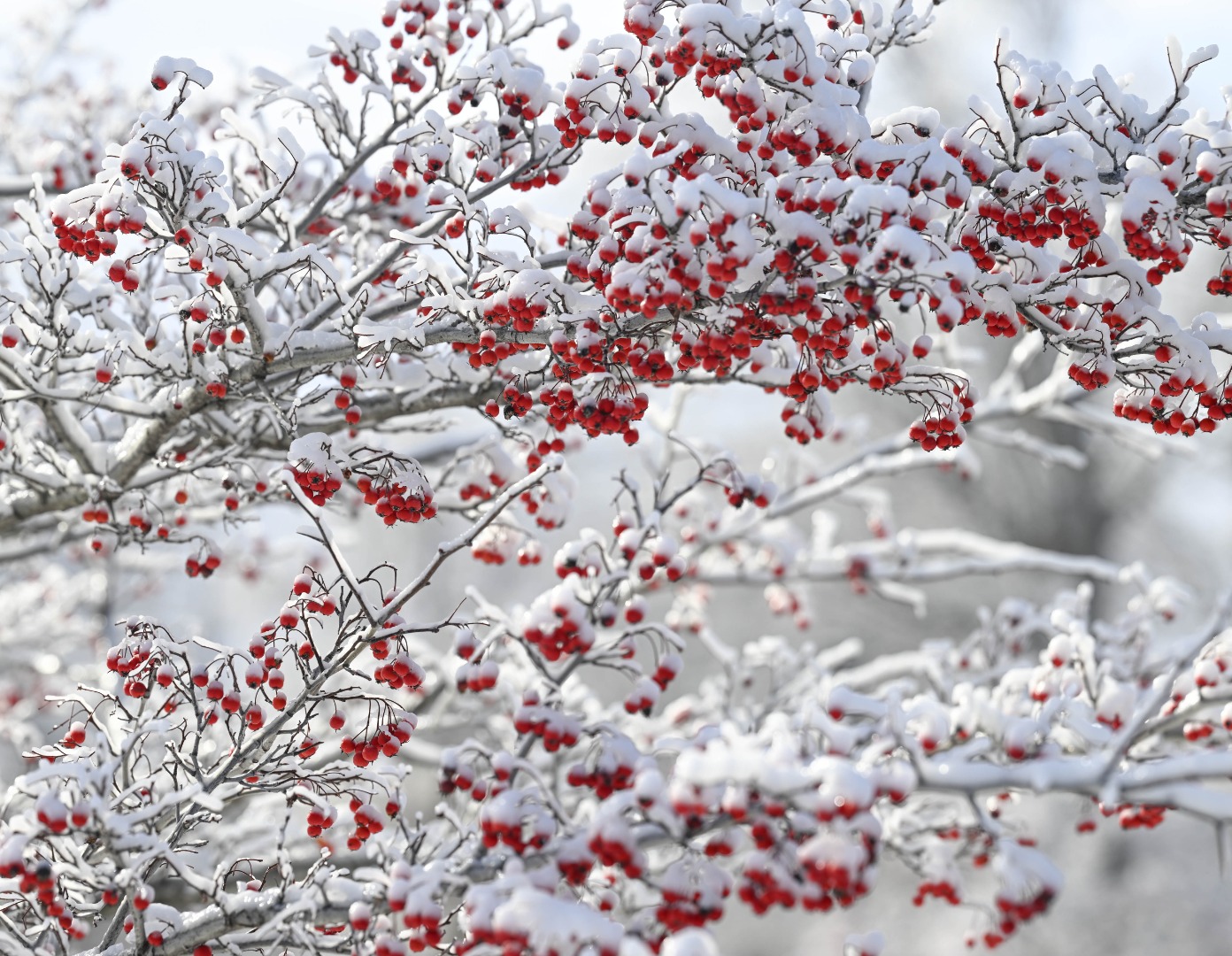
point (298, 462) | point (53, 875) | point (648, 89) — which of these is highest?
point (648, 89)

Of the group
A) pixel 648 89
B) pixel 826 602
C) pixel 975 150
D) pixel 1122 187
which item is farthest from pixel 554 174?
pixel 826 602

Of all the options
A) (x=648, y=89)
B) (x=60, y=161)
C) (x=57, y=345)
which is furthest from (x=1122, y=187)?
(x=60, y=161)

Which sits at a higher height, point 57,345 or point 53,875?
point 57,345

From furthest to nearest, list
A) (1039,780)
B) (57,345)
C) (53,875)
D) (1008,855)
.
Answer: (57,345) < (53,875) < (1008,855) < (1039,780)

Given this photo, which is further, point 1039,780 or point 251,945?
point 251,945

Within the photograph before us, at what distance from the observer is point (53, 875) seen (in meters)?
2.12

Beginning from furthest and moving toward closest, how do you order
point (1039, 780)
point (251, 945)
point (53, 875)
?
point (251, 945), point (53, 875), point (1039, 780)

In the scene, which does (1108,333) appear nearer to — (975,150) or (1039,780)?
(975,150)

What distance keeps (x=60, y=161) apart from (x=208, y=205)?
2.29 meters

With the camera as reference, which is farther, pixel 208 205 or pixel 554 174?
pixel 554 174

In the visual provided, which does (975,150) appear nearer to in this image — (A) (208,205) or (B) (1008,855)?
(B) (1008,855)

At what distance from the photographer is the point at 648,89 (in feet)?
8.87

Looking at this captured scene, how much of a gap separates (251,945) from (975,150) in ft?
8.72

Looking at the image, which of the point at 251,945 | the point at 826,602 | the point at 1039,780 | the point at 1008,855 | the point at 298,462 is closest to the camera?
the point at 1039,780
